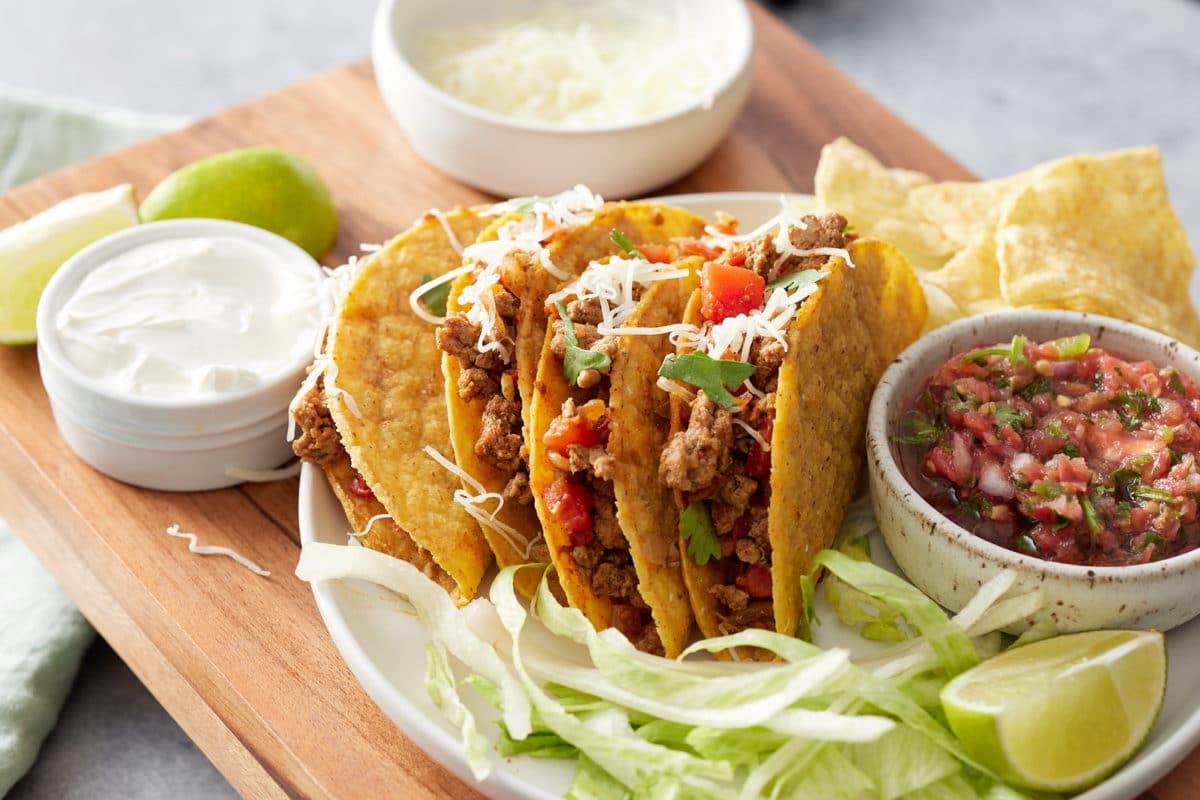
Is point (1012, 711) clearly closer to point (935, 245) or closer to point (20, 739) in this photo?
point (935, 245)

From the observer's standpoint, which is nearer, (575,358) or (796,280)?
(575,358)

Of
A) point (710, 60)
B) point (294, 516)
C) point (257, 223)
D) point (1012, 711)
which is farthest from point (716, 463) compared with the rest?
point (710, 60)

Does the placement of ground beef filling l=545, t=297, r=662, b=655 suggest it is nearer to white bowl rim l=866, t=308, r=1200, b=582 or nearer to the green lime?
white bowl rim l=866, t=308, r=1200, b=582

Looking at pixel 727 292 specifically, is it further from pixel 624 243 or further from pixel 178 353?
pixel 178 353

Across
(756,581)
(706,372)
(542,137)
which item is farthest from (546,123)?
(756,581)

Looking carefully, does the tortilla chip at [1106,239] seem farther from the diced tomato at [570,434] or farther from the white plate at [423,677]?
the diced tomato at [570,434]

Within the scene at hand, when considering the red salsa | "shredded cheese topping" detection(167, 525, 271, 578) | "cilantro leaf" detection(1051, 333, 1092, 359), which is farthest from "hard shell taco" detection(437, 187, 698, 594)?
"cilantro leaf" detection(1051, 333, 1092, 359)

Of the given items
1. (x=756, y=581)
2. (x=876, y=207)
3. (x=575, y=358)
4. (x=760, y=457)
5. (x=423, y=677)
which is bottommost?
(x=423, y=677)
